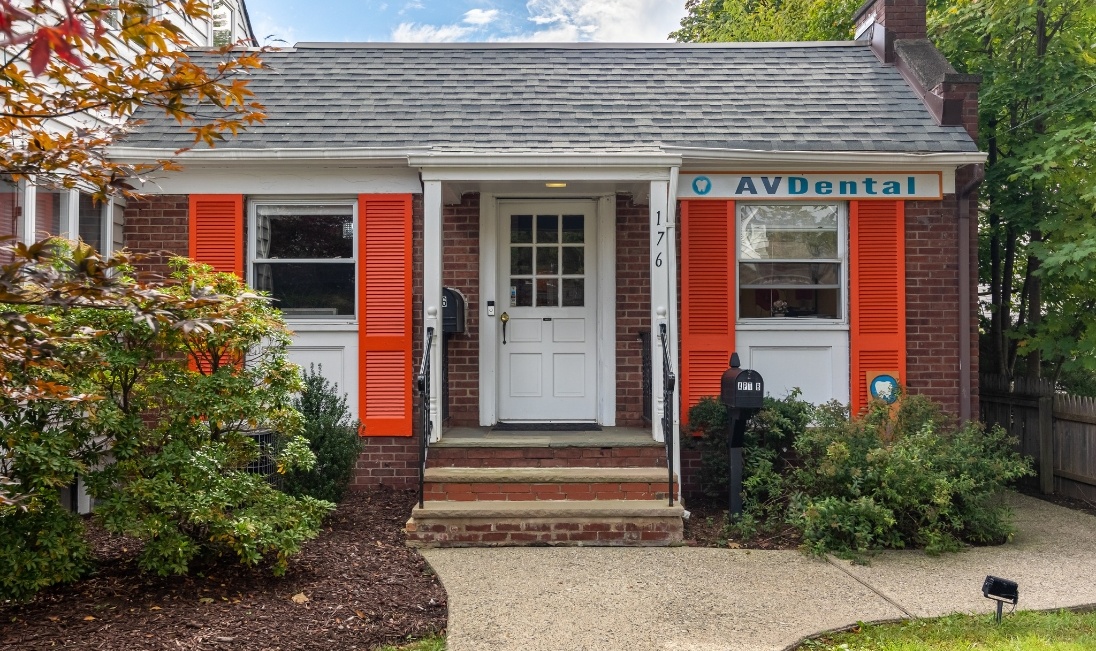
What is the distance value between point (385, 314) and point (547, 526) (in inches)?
106

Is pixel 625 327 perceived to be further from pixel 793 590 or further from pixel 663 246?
pixel 793 590

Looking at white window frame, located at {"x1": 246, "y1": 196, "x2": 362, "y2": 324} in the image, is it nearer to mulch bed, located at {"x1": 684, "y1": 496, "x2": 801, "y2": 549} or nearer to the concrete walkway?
the concrete walkway

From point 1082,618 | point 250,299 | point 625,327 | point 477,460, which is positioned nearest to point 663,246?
point 625,327

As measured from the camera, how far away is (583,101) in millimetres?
8328

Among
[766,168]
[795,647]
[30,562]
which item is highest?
[766,168]

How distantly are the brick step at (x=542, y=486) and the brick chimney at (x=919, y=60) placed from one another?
464cm

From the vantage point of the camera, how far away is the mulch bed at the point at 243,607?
4086mm

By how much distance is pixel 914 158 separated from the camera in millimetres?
7324

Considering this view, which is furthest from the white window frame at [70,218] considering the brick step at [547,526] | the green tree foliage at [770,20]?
the green tree foliage at [770,20]

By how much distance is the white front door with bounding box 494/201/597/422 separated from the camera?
25.8 feet

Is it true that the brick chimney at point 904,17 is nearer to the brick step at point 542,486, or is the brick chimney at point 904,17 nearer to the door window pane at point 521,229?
the door window pane at point 521,229

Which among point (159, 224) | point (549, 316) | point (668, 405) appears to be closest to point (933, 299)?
point (668, 405)

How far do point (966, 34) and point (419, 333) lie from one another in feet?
24.0

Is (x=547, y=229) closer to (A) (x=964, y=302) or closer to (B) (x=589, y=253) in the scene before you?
(B) (x=589, y=253)
